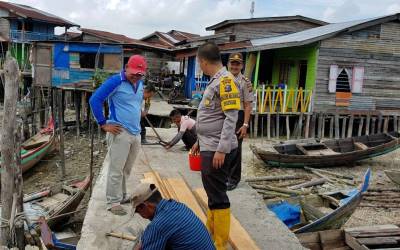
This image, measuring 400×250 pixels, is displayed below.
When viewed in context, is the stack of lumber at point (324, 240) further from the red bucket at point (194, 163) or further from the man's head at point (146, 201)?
the man's head at point (146, 201)

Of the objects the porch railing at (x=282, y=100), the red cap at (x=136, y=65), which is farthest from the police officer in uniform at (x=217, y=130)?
the porch railing at (x=282, y=100)

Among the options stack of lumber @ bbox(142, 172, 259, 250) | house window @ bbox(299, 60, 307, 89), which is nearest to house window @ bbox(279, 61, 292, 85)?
house window @ bbox(299, 60, 307, 89)

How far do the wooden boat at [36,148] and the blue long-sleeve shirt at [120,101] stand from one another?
377 inches

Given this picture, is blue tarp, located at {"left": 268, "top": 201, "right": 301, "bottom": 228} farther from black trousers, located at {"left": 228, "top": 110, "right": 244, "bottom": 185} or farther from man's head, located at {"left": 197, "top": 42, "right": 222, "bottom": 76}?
man's head, located at {"left": 197, "top": 42, "right": 222, "bottom": 76}

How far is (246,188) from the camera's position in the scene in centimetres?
622

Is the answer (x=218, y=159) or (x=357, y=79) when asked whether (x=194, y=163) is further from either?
(x=357, y=79)

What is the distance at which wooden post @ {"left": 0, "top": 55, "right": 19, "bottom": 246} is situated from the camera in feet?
18.3

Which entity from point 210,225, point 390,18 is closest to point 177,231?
point 210,225

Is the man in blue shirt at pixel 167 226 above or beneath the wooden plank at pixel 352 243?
above

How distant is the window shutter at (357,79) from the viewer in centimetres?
1645

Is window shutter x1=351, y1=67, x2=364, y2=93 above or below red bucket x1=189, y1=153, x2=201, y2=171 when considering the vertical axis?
above

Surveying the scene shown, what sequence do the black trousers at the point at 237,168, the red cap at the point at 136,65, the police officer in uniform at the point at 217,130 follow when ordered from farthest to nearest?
the black trousers at the point at 237,168 → the red cap at the point at 136,65 → the police officer in uniform at the point at 217,130

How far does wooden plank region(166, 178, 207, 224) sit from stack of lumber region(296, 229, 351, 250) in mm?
1288

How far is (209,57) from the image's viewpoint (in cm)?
352
